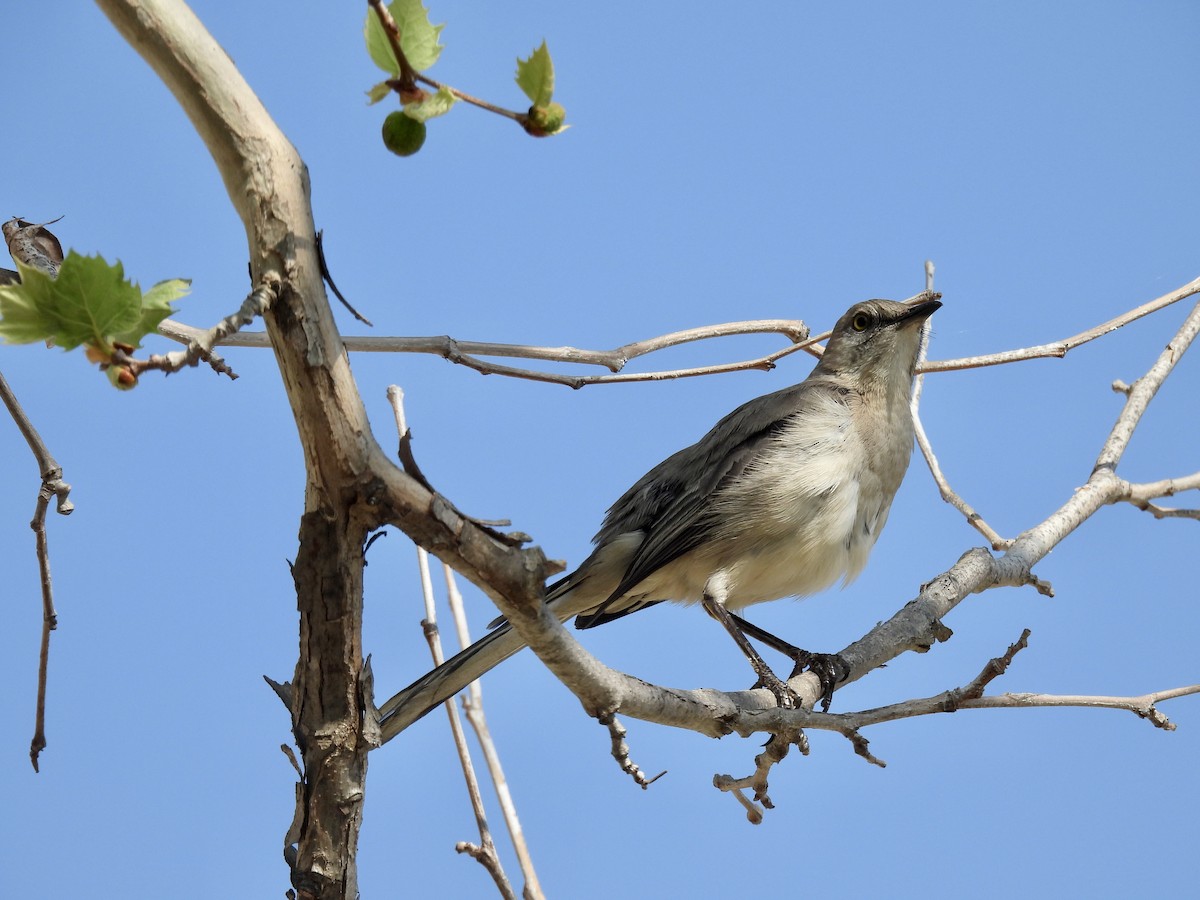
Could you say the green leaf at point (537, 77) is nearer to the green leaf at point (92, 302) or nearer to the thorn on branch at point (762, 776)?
the green leaf at point (92, 302)

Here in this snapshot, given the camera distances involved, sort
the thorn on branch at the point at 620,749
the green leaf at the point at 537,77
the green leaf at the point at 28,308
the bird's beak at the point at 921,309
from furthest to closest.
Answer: the bird's beak at the point at 921,309 < the thorn on branch at the point at 620,749 < the green leaf at the point at 537,77 < the green leaf at the point at 28,308

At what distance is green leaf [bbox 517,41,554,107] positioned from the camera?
74.2 inches

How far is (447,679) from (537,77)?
2261 mm

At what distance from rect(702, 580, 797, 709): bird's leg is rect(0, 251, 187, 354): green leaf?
259 centimetres

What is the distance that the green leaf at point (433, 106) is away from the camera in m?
1.91

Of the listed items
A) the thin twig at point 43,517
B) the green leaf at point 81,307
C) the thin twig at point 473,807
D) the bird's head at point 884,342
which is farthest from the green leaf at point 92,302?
the bird's head at point 884,342

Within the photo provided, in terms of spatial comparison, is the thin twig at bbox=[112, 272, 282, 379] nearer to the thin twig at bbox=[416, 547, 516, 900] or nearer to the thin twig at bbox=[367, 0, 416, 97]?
the thin twig at bbox=[367, 0, 416, 97]

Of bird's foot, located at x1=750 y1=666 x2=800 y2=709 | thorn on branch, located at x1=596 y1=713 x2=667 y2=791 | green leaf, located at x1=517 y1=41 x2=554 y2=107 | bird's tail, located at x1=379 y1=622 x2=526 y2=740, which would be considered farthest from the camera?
bird's foot, located at x1=750 y1=666 x2=800 y2=709

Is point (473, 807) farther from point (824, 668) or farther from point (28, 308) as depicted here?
point (28, 308)

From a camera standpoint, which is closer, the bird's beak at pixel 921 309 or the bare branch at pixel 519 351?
the bare branch at pixel 519 351

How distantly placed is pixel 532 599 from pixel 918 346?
11.4ft

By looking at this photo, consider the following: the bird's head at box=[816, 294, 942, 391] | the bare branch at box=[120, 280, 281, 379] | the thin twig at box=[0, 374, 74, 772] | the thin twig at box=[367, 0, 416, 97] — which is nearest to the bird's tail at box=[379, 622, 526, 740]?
the thin twig at box=[0, 374, 74, 772]

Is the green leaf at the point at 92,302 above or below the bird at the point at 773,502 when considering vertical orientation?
below

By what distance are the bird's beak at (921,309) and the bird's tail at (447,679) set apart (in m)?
2.66
